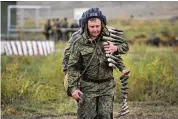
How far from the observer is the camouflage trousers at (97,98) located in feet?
21.2

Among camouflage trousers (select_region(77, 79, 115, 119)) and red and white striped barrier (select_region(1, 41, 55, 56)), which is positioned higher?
camouflage trousers (select_region(77, 79, 115, 119))

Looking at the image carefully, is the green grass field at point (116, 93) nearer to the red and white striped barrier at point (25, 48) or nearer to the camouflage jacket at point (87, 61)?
the camouflage jacket at point (87, 61)

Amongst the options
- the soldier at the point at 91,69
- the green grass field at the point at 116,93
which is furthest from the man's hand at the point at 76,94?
the green grass field at the point at 116,93

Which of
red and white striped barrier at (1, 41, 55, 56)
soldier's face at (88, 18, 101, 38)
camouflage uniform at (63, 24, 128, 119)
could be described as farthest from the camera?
red and white striped barrier at (1, 41, 55, 56)

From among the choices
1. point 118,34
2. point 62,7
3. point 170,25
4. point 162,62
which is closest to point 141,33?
point 170,25

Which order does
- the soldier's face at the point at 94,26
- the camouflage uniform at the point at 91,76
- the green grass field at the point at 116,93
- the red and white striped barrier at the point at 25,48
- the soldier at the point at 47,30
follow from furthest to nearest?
1. the soldier at the point at 47,30
2. the red and white striped barrier at the point at 25,48
3. the green grass field at the point at 116,93
4. the camouflage uniform at the point at 91,76
5. the soldier's face at the point at 94,26

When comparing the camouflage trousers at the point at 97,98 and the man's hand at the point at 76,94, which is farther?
the camouflage trousers at the point at 97,98

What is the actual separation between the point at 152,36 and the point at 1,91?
24469 millimetres

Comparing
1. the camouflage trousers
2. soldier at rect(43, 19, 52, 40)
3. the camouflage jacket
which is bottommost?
soldier at rect(43, 19, 52, 40)

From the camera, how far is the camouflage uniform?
6.35 m

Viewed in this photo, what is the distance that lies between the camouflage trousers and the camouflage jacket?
0.28 ft

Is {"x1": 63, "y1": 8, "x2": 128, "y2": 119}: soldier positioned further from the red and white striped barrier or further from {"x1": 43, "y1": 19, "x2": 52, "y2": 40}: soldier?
{"x1": 43, "y1": 19, "x2": 52, "y2": 40}: soldier

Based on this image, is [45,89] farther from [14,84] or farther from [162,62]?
[162,62]

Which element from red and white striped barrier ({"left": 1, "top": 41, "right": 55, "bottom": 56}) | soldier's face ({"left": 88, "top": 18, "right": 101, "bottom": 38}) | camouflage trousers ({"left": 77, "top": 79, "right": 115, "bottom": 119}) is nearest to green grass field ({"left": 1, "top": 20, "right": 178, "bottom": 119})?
camouflage trousers ({"left": 77, "top": 79, "right": 115, "bottom": 119})
